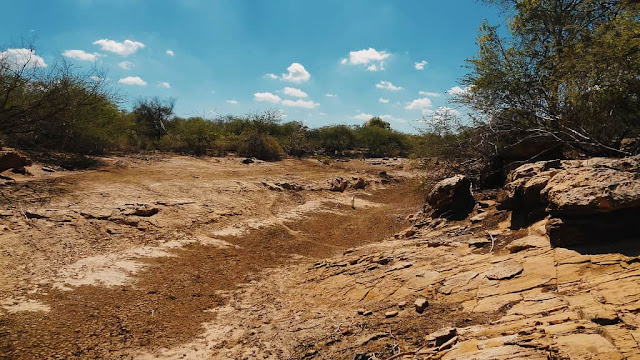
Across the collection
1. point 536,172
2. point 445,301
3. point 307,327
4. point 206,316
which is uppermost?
point 536,172

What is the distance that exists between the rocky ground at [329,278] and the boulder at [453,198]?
0.03 m

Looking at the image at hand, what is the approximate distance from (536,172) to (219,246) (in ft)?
24.0

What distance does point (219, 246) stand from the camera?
365 inches

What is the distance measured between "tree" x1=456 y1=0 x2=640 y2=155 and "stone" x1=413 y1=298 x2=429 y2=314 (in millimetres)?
4257

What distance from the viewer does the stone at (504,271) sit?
14.6ft

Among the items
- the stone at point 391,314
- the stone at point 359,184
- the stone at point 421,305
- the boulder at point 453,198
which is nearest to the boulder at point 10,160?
the stone at point 391,314

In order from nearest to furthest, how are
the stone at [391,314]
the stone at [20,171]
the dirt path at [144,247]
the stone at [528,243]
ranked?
the stone at [391,314] < the stone at [528,243] < the dirt path at [144,247] < the stone at [20,171]

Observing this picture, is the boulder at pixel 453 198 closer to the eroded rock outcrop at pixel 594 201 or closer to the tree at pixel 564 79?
the tree at pixel 564 79

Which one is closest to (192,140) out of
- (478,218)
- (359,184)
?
(359,184)

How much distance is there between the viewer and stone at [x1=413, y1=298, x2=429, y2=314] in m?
4.39

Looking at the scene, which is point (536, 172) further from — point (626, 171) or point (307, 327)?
point (307, 327)

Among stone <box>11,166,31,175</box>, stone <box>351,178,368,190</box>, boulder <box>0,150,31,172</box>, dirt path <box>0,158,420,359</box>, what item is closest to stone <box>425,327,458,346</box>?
dirt path <box>0,158,420,359</box>

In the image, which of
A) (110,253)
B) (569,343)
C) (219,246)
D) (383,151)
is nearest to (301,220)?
(219,246)

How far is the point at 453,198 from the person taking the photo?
8.60 m
